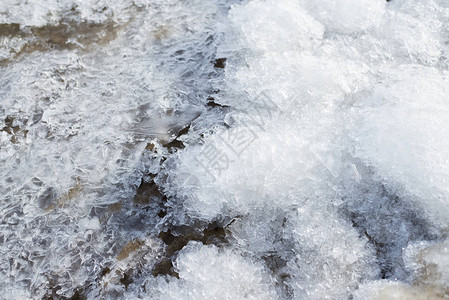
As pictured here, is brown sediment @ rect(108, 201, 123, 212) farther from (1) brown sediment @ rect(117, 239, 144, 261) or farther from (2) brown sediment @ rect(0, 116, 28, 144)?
(2) brown sediment @ rect(0, 116, 28, 144)

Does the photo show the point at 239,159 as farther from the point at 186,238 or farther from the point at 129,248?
the point at 129,248

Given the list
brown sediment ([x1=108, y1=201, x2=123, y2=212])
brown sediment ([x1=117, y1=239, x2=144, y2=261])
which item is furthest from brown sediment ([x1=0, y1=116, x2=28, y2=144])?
brown sediment ([x1=117, y1=239, x2=144, y2=261])

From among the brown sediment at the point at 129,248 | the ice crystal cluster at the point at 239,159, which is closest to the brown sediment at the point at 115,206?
the ice crystal cluster at the point at 239,159

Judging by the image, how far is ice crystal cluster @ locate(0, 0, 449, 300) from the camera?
6.86ft

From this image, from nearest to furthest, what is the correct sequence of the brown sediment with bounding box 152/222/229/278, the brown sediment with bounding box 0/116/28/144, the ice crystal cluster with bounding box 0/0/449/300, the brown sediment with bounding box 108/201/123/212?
the ice crystal cluster with bounding box 0/0/449/300 → the brown sediment with bounding box 152/222/229/278 → the brown sediment with bounding box 108/201/123/212 → the brown sediment with bounding box 0/116/28/144

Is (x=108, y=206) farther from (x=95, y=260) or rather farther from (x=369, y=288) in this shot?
(x=369, y=288)

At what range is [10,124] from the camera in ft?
9.16

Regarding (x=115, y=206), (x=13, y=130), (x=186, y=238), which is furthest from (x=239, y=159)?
(x=13, y=130)

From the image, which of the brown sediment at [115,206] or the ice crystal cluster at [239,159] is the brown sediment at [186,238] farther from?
the brown sediment at [115,206]

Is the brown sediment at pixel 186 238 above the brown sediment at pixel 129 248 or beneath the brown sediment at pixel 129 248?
above

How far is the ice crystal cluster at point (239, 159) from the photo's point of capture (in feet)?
6.86

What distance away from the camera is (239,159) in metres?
2.35

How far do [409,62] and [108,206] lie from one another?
7.23ft

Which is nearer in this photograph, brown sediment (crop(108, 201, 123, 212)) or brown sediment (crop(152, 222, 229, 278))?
brown sediment (crop(152, 222, 229, 278))
